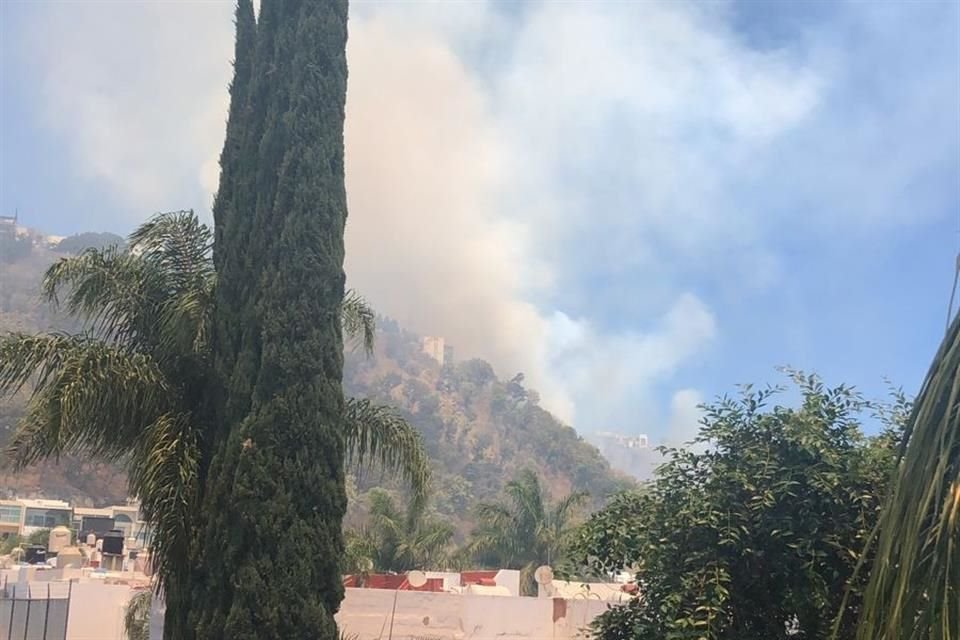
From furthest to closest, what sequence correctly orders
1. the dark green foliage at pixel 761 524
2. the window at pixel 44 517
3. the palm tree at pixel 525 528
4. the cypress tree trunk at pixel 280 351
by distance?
the window at pixel 44 517 → the palm tree at pixel 525 528 → the cypress tree trunk at pixel 280 351 → the dark green foliage at pixel 761 524

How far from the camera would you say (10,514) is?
76.0 meters

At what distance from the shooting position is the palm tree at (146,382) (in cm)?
898

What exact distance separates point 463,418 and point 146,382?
133 meters

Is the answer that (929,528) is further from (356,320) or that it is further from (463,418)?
(463,418)

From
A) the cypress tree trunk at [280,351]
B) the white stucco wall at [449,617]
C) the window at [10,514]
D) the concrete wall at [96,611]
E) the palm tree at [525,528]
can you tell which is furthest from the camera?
the window at [10,514]

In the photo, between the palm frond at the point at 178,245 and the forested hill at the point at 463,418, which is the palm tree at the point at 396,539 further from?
the forested hill at the point at 463,418

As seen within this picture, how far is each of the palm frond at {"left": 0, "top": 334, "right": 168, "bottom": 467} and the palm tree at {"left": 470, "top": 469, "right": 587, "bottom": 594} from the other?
34.3 meters

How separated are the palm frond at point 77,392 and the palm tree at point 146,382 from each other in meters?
0.01

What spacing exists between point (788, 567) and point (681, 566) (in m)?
0.87

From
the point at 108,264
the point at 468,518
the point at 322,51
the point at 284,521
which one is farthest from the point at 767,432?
the point at 468,518

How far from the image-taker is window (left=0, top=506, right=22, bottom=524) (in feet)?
247

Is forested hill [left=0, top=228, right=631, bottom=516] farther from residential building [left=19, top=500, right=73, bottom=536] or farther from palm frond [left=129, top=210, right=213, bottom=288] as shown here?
palm frond [left=129, top=210, right=213, bottom=288]

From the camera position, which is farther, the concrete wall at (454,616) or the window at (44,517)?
the window at (44,517)

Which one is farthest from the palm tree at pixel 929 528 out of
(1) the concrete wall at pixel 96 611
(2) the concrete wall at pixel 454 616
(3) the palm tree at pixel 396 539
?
(3) the palm tree at pixel 396 539
